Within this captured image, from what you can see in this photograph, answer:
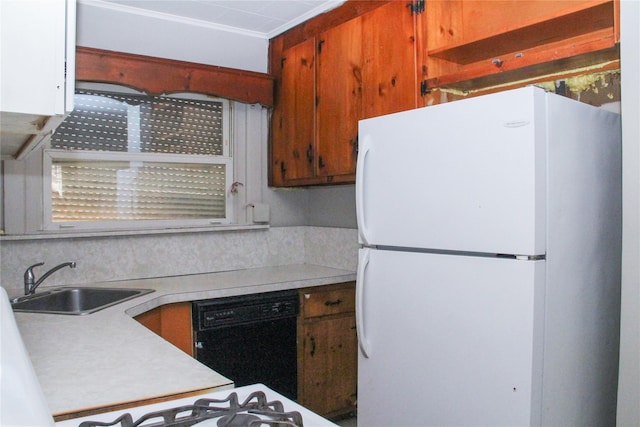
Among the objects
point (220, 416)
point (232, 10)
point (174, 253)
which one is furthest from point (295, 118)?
point (220, 416)

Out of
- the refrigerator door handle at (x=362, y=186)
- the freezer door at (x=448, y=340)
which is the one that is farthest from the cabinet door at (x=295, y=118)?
the freezer door at (x=448, y=340)

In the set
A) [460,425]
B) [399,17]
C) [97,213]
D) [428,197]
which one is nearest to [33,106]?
[428,197]

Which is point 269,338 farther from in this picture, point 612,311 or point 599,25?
point 599,25

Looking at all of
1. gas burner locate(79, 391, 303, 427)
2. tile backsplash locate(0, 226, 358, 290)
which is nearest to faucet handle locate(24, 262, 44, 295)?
tile backsplash locate(0, 226, 358, 290)

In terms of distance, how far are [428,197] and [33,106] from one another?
1.32 metres

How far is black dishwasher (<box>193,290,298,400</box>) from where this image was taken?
8.28 feet

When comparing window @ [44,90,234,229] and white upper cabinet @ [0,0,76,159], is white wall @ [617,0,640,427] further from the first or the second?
window @ [44,90,234,229]

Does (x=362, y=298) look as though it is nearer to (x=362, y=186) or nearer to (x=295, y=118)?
(x=362, y=186)

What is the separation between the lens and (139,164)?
3.06 metres

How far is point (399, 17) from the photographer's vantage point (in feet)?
8.19

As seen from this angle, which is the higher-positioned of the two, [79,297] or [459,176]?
[459,176]

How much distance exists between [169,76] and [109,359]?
190 cm

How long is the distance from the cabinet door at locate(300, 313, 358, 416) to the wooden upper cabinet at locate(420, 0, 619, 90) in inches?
56.7

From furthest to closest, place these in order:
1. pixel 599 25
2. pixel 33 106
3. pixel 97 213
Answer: pixel 97 213 < pixel 599 25 < pixel 33 106
